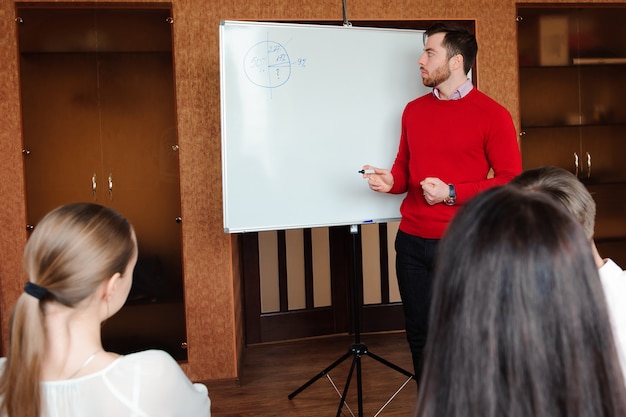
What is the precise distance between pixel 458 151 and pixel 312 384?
1.45 m

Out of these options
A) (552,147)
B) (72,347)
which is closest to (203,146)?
(552,147)

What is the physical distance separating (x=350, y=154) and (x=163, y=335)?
1301 millimetres

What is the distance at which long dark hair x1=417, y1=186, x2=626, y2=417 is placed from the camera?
24.9 inches

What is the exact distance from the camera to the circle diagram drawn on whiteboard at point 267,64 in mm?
2672

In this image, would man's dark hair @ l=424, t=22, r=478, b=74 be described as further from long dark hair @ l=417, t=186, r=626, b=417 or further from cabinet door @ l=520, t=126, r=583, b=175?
long dark hair @ l=417, t=186, r=626, b=417

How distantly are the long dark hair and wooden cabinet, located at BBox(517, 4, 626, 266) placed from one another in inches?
116

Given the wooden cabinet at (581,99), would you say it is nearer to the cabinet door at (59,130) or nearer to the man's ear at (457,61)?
the man's ear at (457,61)

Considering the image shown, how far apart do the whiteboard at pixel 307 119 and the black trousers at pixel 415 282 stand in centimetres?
32

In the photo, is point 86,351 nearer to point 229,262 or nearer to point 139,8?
point 229,262

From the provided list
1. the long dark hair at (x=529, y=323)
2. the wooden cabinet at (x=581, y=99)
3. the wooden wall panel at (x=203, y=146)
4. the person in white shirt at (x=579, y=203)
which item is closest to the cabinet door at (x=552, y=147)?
the wooden cabinet at (x=581, y=99)

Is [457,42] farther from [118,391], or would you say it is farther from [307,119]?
[118,391]

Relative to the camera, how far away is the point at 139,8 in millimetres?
3045

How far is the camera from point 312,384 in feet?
10.5

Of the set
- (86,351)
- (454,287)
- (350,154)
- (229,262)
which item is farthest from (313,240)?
(454,287)
